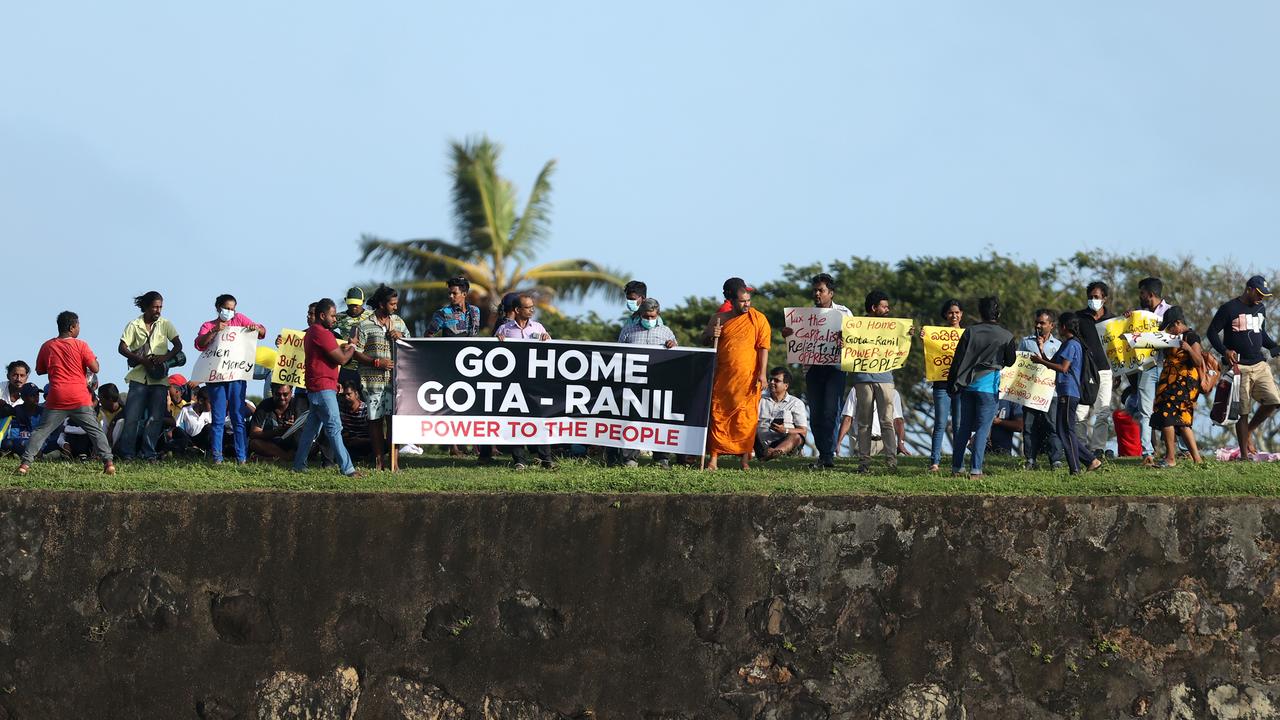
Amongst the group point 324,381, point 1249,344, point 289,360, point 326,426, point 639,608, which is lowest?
point 639,608

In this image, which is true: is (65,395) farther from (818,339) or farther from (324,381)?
(818,339)

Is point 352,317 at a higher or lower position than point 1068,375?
higher

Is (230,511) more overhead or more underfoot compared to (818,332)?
more underfoot

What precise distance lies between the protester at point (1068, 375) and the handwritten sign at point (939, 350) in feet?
3.64

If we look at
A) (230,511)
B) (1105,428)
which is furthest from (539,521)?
(1105,428)

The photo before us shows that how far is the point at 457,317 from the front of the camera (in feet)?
49.9

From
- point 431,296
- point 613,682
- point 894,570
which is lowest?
point 613,682

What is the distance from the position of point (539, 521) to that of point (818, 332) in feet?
14.0

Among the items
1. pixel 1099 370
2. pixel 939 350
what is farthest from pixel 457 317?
pixel 1099 370

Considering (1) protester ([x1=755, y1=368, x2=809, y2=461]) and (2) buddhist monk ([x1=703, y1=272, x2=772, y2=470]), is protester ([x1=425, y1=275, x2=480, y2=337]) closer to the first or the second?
(2) buddhist monk ([x1=703, y1=272, x2=772, y2=470])

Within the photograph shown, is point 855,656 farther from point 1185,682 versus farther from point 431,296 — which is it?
point 431,296

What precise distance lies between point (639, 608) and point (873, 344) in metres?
4.51

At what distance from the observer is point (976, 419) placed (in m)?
13.5

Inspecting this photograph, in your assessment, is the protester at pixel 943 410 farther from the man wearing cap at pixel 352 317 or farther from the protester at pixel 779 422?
the man wearing cap at pixel 352 317
